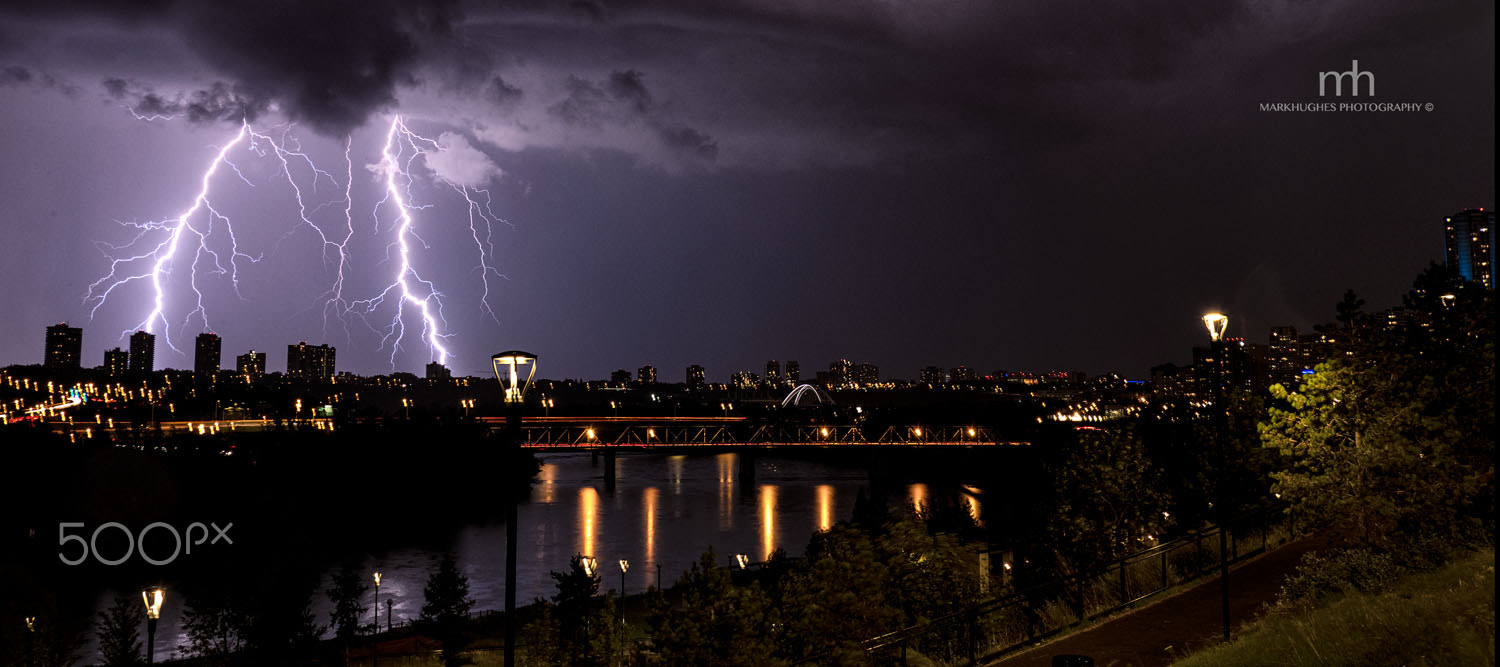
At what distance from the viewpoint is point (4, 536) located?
214 feet

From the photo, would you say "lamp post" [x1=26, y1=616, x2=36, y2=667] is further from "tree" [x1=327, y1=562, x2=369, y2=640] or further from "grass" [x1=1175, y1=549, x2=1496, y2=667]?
"grass" [x1=1175, y1=549, x2=1496, y2=667]

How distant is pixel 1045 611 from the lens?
15.5 metres

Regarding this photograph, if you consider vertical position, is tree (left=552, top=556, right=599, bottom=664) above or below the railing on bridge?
below

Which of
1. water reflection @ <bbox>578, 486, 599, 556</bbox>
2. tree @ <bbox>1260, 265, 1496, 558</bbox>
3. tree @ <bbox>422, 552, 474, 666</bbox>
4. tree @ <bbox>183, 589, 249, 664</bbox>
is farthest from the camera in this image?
water reflection @ <bbox>578, 486, 599, 556</bbox>

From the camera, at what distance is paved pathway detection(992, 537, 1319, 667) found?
42.3 ft

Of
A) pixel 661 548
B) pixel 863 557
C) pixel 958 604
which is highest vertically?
pixel 863 557

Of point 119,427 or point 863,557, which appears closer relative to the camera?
point 863,557

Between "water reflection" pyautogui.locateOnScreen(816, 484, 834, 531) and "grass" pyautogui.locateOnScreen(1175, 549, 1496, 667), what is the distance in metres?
53.9

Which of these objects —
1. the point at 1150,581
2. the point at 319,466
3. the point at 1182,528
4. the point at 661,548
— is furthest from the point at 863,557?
the point at 319,466

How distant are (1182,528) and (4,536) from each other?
74599mm

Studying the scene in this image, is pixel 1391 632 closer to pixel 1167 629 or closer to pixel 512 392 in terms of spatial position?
pixel 1167 629

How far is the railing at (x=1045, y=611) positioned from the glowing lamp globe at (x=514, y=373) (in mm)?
6051

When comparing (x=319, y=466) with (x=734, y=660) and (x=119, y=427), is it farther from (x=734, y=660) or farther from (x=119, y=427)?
(x=734, y=660)

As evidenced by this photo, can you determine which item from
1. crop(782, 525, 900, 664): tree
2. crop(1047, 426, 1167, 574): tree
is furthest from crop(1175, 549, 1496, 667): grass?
crop(1047, 426, 1167, 574): tree
